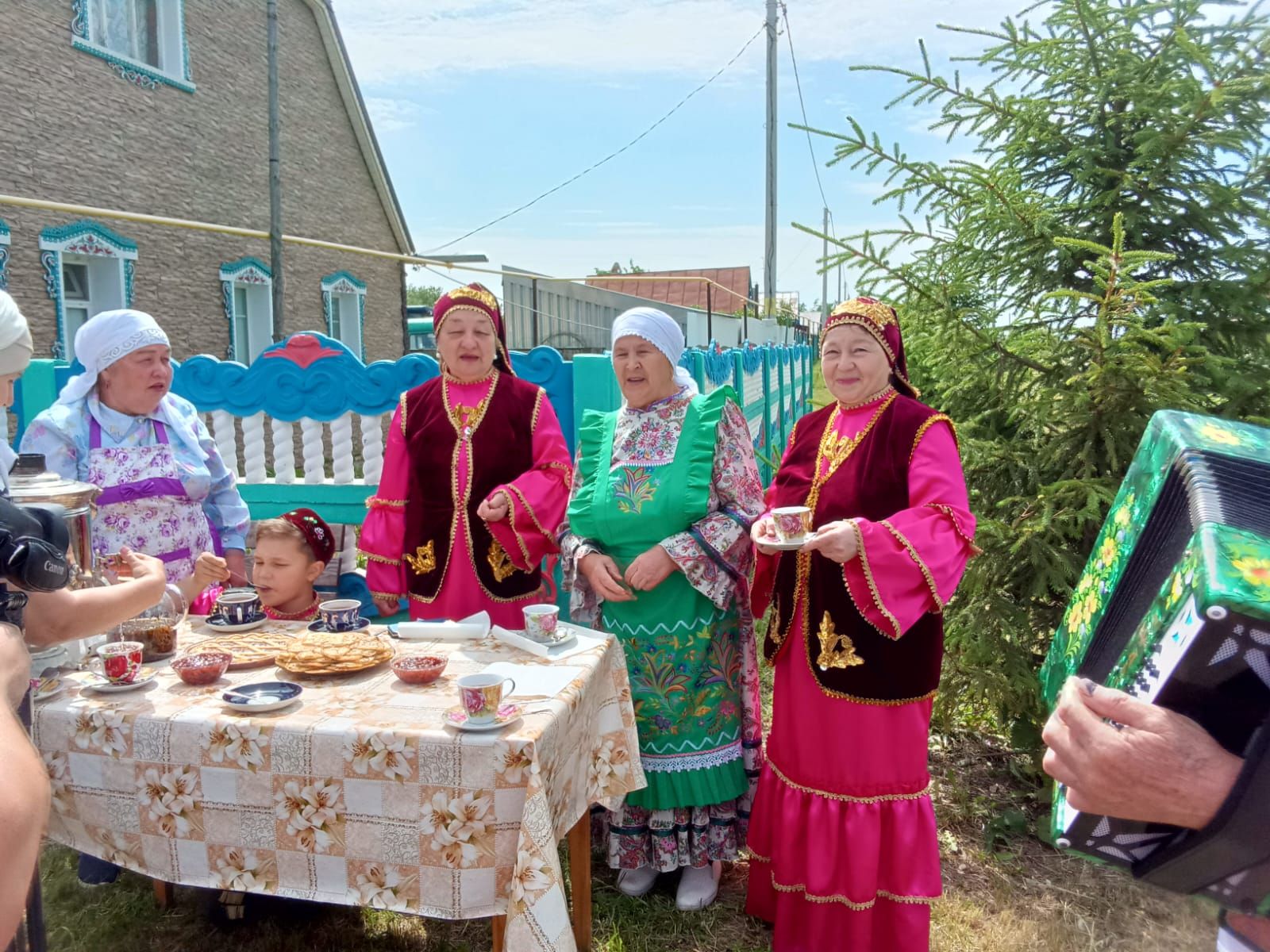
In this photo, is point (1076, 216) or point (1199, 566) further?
point (1076, 216)

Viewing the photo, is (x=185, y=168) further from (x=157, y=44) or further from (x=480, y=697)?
(x=480, y=697)

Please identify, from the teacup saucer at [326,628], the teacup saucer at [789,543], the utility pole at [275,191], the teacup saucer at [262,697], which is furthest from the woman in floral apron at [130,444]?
the utility pole at [275,191]

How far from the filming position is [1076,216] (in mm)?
3227

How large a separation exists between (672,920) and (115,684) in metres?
1.77

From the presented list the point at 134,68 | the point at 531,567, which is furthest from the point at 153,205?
the point at 531,567

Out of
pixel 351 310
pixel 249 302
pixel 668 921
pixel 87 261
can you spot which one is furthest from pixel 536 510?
pixel 351 310

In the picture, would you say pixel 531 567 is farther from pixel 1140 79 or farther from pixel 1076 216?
pixel 1140 79

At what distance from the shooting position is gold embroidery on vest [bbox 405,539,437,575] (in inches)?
122

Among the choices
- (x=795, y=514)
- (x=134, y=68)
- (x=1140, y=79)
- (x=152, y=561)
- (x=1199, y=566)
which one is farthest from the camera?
(x=134, y=68)

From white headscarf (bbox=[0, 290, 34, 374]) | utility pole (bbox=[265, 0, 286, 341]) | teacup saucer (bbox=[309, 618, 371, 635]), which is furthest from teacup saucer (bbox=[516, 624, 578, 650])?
utility pole (bbox=[265, 0, 286, 341])

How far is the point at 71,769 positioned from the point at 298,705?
1.78ft

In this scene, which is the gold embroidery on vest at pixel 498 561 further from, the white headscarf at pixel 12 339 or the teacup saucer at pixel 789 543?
the white headscarf at pixel 12 339

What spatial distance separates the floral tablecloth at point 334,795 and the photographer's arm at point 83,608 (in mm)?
319

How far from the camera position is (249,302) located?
12.4 metres
